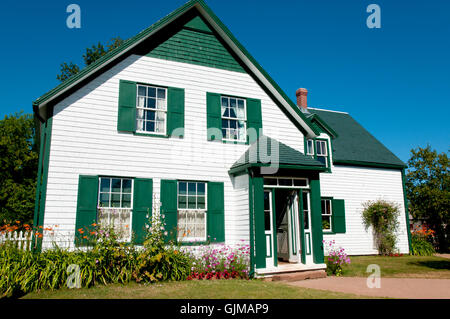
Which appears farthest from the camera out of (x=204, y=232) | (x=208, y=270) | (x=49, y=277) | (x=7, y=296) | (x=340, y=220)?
(x=340, y=220)

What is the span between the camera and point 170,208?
10.1m

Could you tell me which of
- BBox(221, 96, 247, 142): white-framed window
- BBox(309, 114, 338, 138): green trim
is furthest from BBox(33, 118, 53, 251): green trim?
BBox(309, 114, 338, 138): green trim

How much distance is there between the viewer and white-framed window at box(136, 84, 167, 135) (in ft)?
34.8

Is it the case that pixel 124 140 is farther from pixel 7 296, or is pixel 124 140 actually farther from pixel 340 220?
pixel 340 220

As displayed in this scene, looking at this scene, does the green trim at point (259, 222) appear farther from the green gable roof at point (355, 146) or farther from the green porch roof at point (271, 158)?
the green gable roof at point (355, 146)

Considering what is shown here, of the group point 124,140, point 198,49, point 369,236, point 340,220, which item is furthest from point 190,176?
point 369,236

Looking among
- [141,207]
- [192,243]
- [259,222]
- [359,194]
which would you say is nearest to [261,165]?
[259,222]

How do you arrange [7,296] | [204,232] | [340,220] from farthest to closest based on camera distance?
1. [340,220]
2. [204,232]
3. [7,296]

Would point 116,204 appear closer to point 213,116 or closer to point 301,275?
point 213,116

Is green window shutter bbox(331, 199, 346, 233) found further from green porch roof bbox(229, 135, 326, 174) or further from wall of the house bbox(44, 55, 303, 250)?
wall of the house bbox(44, 55, 303, 250)

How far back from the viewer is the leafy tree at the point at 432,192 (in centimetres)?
1873

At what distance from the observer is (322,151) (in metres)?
16.4

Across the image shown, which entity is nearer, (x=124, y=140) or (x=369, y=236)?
(x=124, y=140)

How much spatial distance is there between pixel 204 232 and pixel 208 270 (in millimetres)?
1230
